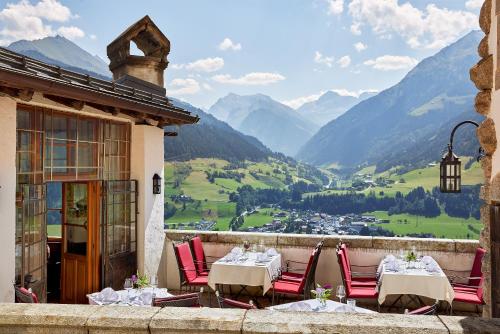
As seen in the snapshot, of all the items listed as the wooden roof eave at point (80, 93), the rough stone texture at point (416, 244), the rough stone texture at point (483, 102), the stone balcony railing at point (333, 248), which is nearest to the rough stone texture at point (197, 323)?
the rough stone texture at point (483, 102)

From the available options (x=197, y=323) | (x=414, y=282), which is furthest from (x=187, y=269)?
(x=197, y=323)

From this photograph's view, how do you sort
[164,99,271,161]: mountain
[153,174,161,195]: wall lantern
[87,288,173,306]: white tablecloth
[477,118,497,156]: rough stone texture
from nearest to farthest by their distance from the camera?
[477,118,497,156]: rough stone texture, [87,288,173,306]: white tablecloth, [153,174,161,195]: wall lantern, [164,99,271,161]: mountain

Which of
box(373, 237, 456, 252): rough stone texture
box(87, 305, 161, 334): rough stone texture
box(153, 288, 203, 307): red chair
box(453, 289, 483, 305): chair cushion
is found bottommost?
box(453, 289, 483, 305): chair cushion

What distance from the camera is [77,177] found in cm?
686

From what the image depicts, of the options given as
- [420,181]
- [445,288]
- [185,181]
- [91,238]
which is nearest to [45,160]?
[91,238]

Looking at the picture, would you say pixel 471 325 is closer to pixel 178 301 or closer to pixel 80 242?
pixel 178 301

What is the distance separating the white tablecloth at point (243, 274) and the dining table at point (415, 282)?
1.82m

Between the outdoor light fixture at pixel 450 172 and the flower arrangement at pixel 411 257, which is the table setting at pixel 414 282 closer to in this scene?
the flower arrangement at pixel 411 257

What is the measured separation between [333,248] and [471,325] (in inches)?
231

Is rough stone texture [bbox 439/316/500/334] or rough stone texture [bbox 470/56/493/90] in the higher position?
rough stone texture [bbox 470/56/493/90]

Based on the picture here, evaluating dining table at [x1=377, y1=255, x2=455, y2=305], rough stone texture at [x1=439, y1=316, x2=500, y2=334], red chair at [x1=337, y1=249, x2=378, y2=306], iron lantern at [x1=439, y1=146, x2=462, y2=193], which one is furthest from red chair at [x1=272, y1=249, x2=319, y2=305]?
rough stone texture at [x1=439, y1=316, x2=500, y2=334]

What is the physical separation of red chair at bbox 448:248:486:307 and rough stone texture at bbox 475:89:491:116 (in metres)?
4.27

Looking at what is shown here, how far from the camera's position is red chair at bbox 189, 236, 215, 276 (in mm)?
8680

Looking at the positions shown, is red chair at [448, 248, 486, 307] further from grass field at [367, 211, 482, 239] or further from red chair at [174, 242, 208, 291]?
grass field at [367, 211, 482, 239]
